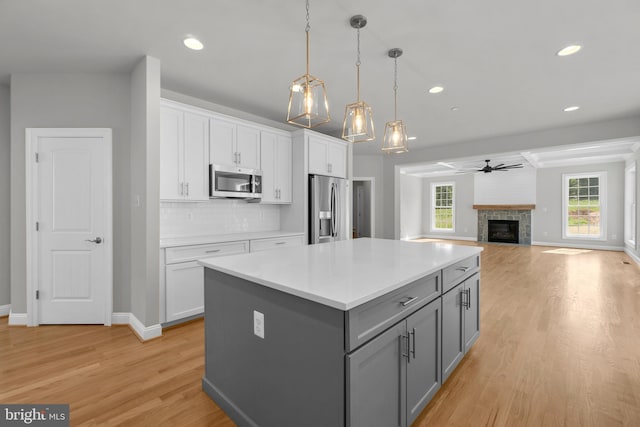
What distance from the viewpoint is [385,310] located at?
1.35 m

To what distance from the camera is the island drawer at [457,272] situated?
1922mm

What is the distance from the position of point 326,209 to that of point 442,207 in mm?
8404

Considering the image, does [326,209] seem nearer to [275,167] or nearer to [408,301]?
[275,167]

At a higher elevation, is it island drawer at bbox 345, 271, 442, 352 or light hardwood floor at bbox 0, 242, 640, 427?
island drawer at bbox 345, 271, 442, 352

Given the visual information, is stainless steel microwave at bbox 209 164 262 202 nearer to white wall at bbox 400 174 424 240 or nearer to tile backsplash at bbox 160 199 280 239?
tile backsplash at bbox 160 199 280 239

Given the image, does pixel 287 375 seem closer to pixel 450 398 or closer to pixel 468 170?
pixel 450 398

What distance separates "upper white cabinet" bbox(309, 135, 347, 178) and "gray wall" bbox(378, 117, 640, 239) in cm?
255

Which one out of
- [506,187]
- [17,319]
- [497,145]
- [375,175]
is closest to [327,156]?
[375,175]

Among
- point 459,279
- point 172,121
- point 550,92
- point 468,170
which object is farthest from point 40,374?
point 468,170

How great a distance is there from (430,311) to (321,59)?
96.9 inches

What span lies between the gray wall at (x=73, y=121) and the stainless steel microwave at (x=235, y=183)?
2.90 ft

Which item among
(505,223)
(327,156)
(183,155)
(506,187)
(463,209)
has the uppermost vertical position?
(327,156)

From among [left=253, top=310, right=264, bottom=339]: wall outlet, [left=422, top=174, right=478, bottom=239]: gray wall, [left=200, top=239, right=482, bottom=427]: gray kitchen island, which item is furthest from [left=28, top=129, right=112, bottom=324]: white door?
[left=422, top=174, right=478, bottom=239]: gray wall

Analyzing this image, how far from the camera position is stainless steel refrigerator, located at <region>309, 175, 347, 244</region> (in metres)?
4.46
